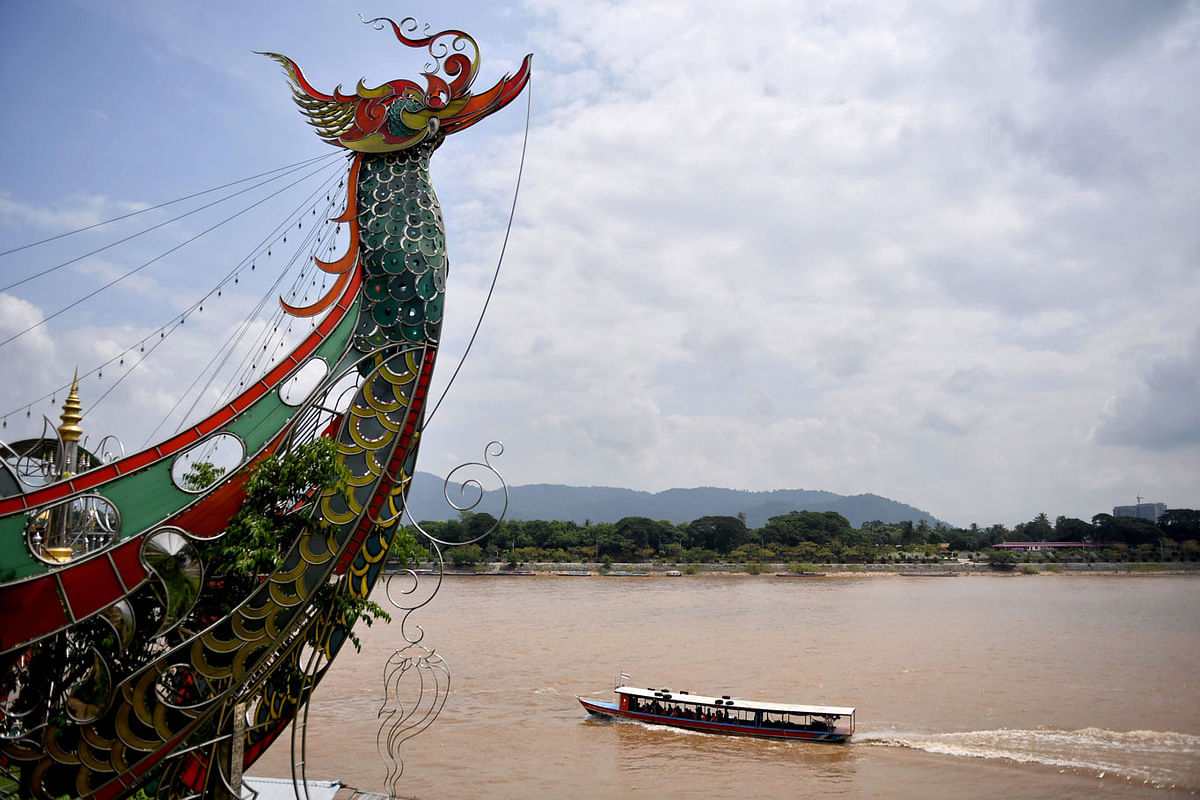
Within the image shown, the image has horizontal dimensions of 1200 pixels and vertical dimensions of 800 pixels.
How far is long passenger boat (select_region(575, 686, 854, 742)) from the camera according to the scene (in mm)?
13328

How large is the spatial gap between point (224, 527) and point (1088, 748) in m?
12.8

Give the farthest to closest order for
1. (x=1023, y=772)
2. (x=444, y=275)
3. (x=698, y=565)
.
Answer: (x=698, y=565), (x=1023, y=772), (x=444, y=275)

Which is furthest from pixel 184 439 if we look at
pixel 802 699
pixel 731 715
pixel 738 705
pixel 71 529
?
pixel 802 699

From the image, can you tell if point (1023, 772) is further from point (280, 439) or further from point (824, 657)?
point (280, 439)

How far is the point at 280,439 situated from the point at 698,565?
4264 centimetres

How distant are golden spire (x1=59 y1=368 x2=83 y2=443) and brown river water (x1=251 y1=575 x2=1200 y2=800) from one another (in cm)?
649

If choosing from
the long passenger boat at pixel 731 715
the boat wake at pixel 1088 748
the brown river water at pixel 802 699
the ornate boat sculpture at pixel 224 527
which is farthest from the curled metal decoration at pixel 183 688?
the boat wake at pixel 1088 748

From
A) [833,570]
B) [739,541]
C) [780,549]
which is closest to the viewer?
[833,570]

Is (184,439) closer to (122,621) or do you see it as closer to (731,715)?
(122,621)

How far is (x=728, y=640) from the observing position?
73.9ft

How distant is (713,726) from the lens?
13.9 meters

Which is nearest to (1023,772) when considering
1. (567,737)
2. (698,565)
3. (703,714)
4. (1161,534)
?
(703,714)

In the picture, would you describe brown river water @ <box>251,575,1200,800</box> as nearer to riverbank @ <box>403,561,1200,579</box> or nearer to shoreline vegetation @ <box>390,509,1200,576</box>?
riverbank @ <box>403,561,1200,579</box>

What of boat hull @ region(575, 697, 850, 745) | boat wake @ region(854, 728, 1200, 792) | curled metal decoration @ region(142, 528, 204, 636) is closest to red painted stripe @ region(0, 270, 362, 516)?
curled metal decoration @ region(142, 528, 204, 636)
